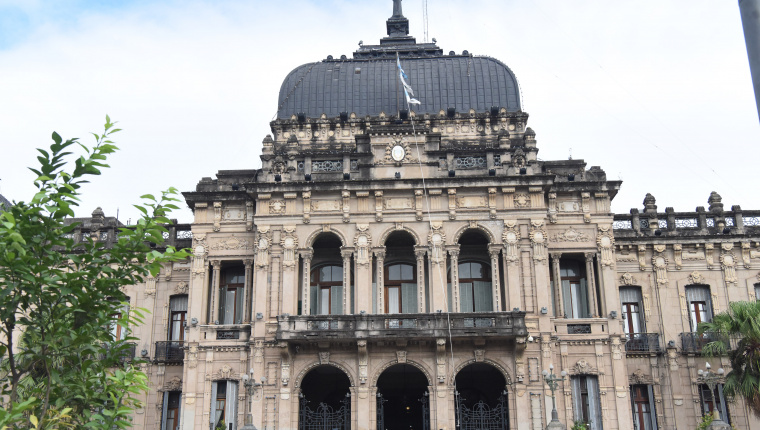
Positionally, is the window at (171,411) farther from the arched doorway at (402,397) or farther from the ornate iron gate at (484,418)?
the ornate iron gate at (484,418)

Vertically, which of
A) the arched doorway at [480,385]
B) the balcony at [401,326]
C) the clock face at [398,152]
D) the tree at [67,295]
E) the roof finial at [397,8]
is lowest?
the tree at [67,295]

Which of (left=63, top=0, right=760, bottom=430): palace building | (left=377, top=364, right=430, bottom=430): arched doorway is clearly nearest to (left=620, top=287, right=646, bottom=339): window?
(left=63, top=0, right=760, bottom=430): palace building

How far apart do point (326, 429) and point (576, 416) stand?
1087cm

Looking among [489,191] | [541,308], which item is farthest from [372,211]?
[541,308]

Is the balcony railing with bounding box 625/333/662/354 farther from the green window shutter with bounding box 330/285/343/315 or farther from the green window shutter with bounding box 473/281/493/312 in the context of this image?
the green window shutter with bounding box 330/285/343/315

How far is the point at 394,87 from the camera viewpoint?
138 ft

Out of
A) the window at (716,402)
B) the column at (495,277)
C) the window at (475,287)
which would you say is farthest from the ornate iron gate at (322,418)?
the window at (716,402)

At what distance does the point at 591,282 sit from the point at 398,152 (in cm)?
1070

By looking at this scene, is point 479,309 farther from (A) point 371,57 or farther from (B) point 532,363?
(A) point 371,57

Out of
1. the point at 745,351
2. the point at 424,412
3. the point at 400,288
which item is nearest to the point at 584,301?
the point at 400,288

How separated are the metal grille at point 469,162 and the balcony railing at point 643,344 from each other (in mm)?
11419

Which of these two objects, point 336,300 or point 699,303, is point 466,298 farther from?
point 699,303

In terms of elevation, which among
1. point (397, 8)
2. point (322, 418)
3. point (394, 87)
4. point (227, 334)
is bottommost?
point (322, 418)

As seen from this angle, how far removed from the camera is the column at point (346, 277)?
3466cm
